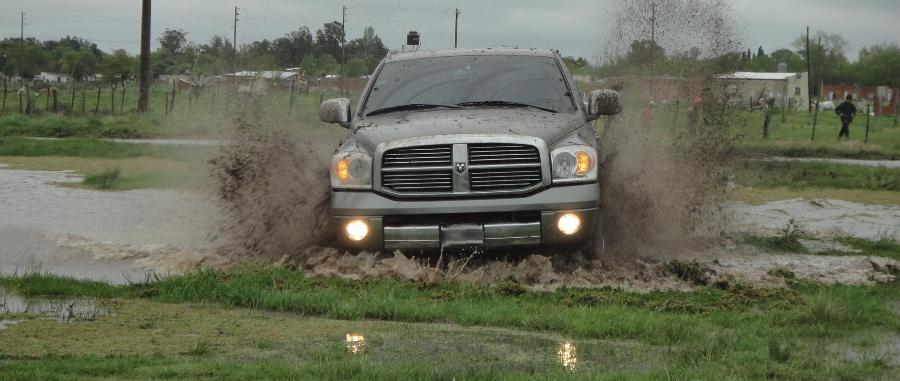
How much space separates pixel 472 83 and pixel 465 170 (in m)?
1.77

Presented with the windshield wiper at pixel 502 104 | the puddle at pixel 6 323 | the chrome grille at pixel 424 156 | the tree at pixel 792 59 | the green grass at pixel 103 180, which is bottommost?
the puddle at pixel 6 323

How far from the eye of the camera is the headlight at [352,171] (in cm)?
915

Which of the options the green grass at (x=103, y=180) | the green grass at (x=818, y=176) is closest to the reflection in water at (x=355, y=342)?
the green grass at (x=103, y=180)

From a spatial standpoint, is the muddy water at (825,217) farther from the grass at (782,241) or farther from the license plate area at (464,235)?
the license plate area at (464,235)

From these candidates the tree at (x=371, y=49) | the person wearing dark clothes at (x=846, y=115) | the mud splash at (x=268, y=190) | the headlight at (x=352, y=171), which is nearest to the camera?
the headlight at (x=352, y=171)

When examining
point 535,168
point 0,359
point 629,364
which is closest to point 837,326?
point 629,364

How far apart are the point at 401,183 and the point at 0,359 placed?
3.64 m

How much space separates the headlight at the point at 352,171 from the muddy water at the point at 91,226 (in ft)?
5.86

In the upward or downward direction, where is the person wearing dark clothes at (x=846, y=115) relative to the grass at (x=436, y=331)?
upward

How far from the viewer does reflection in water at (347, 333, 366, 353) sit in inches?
254

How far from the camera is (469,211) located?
8906mm

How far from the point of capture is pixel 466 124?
369 inches

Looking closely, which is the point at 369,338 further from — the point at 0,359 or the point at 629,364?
the point at 0,359

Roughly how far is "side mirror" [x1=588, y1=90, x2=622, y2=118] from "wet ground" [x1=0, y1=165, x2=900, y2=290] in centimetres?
128
